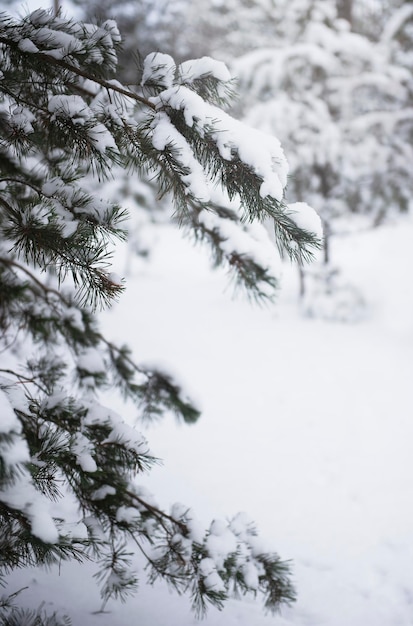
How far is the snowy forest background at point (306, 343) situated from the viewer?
292cm

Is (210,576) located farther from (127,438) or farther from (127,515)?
(127,438)

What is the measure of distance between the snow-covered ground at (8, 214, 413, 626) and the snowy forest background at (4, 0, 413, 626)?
0.06ft

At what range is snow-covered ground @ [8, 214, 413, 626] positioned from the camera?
2672 mm

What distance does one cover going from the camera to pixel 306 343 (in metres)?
7.58

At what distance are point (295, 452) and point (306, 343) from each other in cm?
323

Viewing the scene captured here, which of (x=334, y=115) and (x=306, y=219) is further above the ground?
(x=334, y=115)

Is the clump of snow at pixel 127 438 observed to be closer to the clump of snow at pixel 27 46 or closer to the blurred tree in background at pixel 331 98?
the clump of snow at pixel 27 46

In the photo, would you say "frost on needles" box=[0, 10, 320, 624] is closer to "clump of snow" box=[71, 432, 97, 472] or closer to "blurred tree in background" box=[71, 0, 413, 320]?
"clump of snow" box=[71, 432, 97, 472]

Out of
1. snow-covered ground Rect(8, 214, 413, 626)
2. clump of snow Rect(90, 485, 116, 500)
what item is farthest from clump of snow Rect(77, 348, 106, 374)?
clump of snow Rect(90, 485, 116, 500)

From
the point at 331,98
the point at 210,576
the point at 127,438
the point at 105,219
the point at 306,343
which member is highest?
the point at 331,98

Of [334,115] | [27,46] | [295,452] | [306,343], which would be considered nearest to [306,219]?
[27,46]

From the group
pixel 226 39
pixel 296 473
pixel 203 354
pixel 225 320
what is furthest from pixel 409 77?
pixel 296 473

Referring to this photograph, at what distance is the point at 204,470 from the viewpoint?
429 cm

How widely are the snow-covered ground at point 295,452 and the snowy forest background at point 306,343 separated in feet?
0.06
